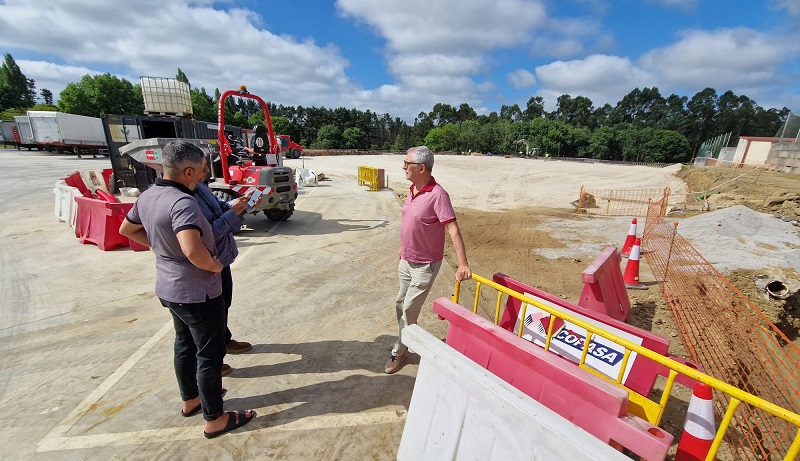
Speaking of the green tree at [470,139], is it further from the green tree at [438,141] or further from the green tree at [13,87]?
the green tree at [13,87]

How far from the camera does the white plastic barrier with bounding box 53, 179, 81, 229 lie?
741 cm

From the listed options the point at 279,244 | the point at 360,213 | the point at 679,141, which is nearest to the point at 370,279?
the point at 279,244

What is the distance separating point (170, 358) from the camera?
3357mm

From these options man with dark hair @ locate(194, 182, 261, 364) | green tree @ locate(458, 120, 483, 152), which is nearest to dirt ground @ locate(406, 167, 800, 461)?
man with dark hair @ locate(194, 182, 261, 364)

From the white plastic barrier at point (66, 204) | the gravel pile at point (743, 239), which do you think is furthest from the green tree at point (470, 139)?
the white plastic barrier at point (66, 204)

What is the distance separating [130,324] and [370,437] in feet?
10.9

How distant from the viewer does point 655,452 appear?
4.78 feet

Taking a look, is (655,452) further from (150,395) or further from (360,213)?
(360,213)

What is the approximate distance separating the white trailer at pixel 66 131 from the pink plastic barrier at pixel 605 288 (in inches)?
1424

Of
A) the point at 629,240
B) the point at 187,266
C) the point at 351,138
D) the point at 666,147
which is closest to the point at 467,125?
the point at 351,138

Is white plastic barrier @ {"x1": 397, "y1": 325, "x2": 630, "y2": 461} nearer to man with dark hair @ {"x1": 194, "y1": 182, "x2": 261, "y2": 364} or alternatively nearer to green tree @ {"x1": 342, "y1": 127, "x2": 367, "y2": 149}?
man with dark hair @ {"x1": 194, "y1": 182, "x2": 261, "y2": 364}

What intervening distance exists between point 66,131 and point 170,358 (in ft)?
118

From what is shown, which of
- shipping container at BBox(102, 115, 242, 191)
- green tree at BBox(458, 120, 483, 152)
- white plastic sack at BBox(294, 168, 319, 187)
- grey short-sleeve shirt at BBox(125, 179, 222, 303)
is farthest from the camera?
green tree at BBox(458, 120, 483, 152)

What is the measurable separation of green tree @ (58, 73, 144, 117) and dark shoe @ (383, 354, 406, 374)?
2242 inches
